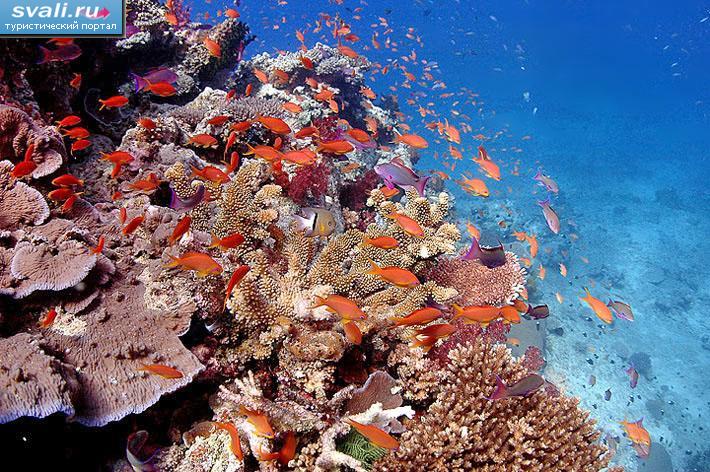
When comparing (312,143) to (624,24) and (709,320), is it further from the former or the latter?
(624,24)

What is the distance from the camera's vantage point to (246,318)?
3.46 m

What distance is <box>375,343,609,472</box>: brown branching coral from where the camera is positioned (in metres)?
3.06

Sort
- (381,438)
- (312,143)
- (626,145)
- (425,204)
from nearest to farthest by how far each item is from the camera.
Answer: (381,438) → (425,204) → (312,143) → (626,145)

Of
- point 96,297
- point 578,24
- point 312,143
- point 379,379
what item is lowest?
point 379,379

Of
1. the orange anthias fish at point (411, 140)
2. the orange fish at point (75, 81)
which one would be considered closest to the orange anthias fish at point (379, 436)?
the orange anthias fish at point (411, 140)

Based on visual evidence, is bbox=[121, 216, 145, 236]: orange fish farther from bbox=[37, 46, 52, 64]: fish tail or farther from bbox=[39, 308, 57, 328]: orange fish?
bbox=[37, 46, 52, 64]: fish tail

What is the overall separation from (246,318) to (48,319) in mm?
1420

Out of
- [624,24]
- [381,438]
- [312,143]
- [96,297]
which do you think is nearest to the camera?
[381,438]

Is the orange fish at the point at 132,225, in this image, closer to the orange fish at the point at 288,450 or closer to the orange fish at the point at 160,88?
the orange fish at the point at 288,450

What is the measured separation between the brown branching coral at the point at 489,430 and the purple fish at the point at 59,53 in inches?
234

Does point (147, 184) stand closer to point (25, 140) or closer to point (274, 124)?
point (25, 140)

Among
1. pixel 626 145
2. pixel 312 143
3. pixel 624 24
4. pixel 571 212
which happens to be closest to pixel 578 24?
pixel 624 24

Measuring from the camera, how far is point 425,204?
198 inches

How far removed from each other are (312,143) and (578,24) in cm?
14715
